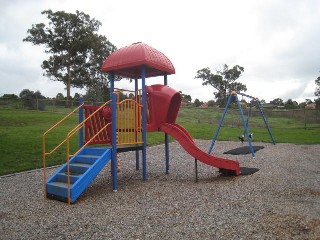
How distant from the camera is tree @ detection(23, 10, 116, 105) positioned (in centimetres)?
4306

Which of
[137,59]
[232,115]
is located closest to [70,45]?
[232,115]

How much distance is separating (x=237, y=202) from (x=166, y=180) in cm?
266

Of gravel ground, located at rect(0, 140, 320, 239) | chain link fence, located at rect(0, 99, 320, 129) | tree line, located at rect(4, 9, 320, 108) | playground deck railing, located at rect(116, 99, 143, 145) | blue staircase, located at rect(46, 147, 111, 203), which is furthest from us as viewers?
tree line, located at rect(4, 9, 320, 108)

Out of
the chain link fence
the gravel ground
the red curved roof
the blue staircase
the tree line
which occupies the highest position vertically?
the tree line

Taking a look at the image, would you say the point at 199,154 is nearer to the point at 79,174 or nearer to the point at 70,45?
the point at 79,174

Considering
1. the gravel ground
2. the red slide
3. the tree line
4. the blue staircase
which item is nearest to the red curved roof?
the red slide

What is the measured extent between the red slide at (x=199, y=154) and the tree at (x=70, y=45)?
3761 centimetres

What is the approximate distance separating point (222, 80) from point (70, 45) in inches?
1623

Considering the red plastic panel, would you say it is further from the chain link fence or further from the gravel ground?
the chain link fence

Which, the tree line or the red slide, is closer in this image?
the red slide

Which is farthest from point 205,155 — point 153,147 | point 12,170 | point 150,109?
point 153,147

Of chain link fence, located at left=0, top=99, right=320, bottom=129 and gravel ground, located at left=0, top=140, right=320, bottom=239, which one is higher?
chain link fence, located at left=0, top=99, right=320, bottom=129

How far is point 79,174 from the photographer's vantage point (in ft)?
21.1

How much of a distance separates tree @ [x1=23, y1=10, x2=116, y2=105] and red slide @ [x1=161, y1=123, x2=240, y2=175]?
123ft
